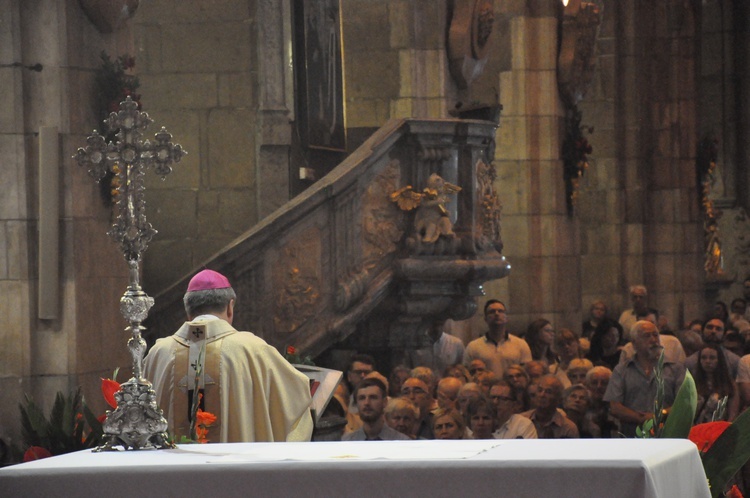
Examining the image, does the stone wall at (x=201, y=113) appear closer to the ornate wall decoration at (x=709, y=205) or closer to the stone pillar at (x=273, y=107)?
the stone pillar at (x=273, y=107)

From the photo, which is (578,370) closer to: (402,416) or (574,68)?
(402,416)

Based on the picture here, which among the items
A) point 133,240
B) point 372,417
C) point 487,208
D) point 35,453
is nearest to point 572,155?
point 487,208

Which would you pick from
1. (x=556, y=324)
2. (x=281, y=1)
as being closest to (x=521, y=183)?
(x=556, y=324)

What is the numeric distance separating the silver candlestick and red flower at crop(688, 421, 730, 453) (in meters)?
1.64

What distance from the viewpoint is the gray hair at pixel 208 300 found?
6.45 metres

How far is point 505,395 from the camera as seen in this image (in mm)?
10008

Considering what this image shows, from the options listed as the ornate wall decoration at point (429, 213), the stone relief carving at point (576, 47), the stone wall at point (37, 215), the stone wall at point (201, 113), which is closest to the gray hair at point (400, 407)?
the stone wall at point (37, 215)

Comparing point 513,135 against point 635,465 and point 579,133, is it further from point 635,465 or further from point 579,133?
point 635,465

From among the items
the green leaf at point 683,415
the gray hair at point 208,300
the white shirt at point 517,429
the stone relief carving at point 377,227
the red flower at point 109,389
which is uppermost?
the stone relief carving at point 377,227

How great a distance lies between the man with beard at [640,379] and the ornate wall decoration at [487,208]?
235cm

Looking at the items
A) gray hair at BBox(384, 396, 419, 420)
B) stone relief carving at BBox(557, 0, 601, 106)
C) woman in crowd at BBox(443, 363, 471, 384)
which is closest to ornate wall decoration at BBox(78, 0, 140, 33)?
gray hair at BBox(384, 396, 419, 420)

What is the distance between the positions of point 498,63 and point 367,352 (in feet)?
20.8

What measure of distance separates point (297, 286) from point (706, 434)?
308 inches

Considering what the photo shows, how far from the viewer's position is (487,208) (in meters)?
13.6
